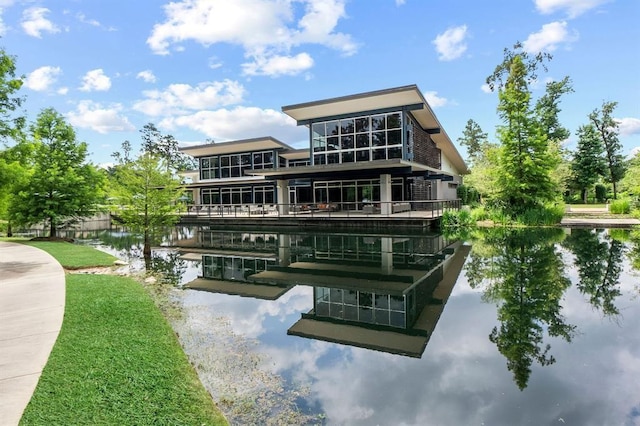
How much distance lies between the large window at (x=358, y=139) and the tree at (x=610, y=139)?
123 ft

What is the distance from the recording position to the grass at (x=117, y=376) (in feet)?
9.69

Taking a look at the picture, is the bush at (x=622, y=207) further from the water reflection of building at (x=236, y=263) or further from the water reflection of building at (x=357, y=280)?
the water reflection of building at (x=236, y=263)

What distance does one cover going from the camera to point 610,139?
45156mm

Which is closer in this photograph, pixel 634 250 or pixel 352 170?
pixel 634 250

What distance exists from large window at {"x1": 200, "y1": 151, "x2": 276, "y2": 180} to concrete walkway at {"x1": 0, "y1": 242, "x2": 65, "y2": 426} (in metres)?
25.0

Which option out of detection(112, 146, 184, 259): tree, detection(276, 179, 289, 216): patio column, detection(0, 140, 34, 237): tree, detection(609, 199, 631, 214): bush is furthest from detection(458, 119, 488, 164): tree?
detection(0, 140, 34, 237): tree

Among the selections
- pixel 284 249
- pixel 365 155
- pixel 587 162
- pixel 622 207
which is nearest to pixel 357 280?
pixel 284 249

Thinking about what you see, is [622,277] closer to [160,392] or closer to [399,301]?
[399,301]

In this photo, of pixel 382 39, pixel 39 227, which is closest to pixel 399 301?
pixel 382 39

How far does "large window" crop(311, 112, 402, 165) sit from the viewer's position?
879 inches

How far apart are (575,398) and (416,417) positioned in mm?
1682

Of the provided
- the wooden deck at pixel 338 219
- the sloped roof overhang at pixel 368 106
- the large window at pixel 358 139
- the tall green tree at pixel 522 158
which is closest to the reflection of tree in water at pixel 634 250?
the tall green tree at pixel 522 158

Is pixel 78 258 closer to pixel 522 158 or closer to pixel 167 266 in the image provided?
pixel 167 266

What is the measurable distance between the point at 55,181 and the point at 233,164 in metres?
18.5
